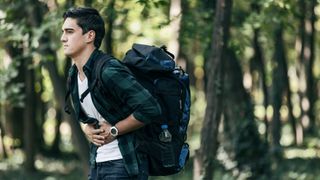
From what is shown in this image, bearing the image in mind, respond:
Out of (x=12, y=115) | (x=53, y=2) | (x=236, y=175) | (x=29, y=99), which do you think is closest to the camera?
(x=53, y=2)

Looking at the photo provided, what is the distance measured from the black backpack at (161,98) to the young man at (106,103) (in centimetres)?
7

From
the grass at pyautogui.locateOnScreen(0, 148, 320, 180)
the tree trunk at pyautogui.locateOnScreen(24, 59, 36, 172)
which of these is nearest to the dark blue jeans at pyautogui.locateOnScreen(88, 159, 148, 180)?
the grass at pyautogui.locateOnScreen(0, 148, 320, 180)

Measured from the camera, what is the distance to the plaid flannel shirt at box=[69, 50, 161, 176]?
5.32 metres

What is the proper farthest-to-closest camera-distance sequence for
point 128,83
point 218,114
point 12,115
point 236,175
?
point 12,115, point 236,175, point 218,114, point 128,83

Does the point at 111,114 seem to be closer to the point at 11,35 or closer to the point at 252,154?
the point at 11,35

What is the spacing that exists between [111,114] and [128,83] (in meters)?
0.30

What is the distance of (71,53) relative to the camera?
217 inches

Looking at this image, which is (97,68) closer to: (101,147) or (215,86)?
(101,147)

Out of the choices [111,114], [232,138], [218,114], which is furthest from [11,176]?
[111,114]

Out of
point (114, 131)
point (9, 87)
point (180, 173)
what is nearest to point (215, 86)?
point (114, 131)

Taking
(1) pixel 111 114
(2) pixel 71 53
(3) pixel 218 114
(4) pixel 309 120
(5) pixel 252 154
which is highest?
(2) pixel 71 53

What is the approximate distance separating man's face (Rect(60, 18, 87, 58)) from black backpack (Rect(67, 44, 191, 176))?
0.18m

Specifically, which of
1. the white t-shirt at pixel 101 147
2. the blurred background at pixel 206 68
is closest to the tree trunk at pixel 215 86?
the blurred background at pixel 206 68

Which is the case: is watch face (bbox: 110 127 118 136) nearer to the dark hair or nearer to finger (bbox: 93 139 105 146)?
finger (bbox: 93 139 105 146)
